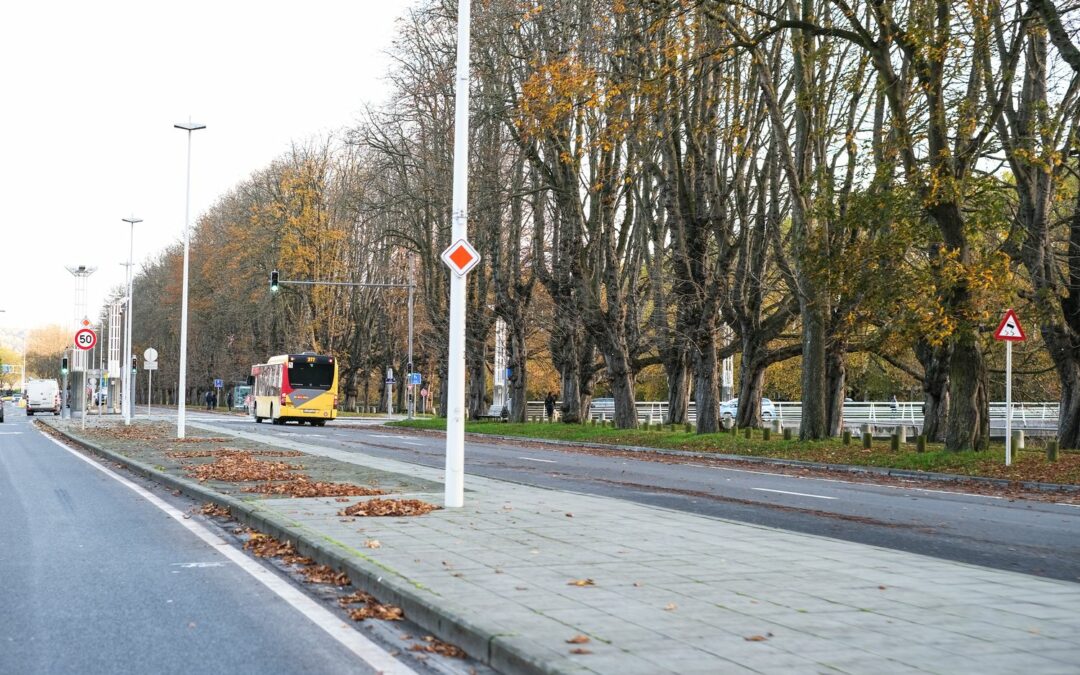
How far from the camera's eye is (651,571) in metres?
8.27

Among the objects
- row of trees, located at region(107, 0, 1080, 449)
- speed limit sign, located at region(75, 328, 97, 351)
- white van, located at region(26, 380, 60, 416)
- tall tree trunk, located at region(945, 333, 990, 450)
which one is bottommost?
white van, located at region(26, 380, 60, 416)

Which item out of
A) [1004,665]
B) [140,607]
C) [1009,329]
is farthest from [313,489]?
[1009,329]

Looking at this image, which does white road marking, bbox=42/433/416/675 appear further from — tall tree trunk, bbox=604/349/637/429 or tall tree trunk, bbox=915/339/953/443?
tall tree trunk, bbox=604/349/637/429

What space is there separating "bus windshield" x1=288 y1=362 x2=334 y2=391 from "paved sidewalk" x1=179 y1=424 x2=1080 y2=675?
44.1m

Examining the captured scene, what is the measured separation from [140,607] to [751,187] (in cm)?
3434

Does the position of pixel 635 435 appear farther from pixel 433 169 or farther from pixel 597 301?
pixel 433 169

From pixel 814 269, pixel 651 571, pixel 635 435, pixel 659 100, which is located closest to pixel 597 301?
pixel 635 435

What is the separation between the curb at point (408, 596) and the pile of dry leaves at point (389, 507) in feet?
2.79

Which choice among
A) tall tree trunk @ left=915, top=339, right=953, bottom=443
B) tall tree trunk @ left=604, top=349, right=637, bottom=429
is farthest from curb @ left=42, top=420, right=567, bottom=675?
tall tree trunk @ left=604, top=349, right=637, bottom=429

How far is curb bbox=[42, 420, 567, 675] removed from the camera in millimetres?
5676

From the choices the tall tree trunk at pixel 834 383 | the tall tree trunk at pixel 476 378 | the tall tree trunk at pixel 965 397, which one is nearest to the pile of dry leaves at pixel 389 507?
the tall tree trunk at pixel 965 397

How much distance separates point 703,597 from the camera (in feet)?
23.7

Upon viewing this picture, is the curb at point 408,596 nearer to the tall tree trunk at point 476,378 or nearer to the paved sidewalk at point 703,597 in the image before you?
the paved sidewalk at point 703,597

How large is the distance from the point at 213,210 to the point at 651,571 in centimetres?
8089
